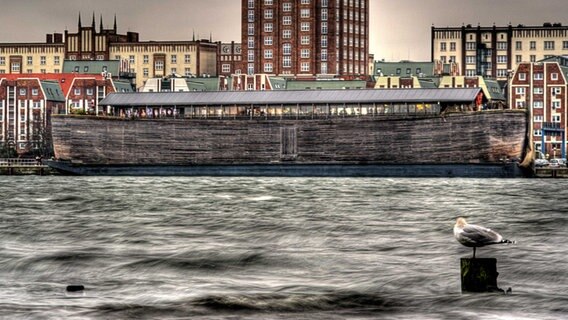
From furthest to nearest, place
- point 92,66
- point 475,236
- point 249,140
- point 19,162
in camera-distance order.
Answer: point 92,66, point 19,162, point 249,140, point 475,236

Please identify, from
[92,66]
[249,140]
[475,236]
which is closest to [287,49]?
[92,66]

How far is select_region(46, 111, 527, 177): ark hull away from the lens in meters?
113

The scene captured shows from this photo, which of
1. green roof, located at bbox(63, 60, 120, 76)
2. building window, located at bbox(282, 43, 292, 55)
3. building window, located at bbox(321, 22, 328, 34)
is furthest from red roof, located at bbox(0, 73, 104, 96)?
building window, located at bbox(321, 22, 328, 34)

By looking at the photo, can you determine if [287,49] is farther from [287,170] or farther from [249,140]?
[287,170]

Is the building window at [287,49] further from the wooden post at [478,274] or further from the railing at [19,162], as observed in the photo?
the wooden post at [478,274]

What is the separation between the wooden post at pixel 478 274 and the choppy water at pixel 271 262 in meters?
0.20

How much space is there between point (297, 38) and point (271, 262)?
158 metres

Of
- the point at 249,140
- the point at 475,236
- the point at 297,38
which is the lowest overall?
the point at 249,140

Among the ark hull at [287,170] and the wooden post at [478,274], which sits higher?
the wooden post at [478,274]

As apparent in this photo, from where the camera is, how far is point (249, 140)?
119250 millimetres

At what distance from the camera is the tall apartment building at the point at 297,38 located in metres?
185

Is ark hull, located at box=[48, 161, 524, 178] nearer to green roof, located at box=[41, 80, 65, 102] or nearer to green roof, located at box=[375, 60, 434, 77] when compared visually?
green roof, located at box=[41, 80, 65, 102]

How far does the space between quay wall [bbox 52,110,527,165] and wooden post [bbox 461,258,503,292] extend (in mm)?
88553

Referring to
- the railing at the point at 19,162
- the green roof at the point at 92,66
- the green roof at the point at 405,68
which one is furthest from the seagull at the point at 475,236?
Result: the green roof at the point at 92,66
